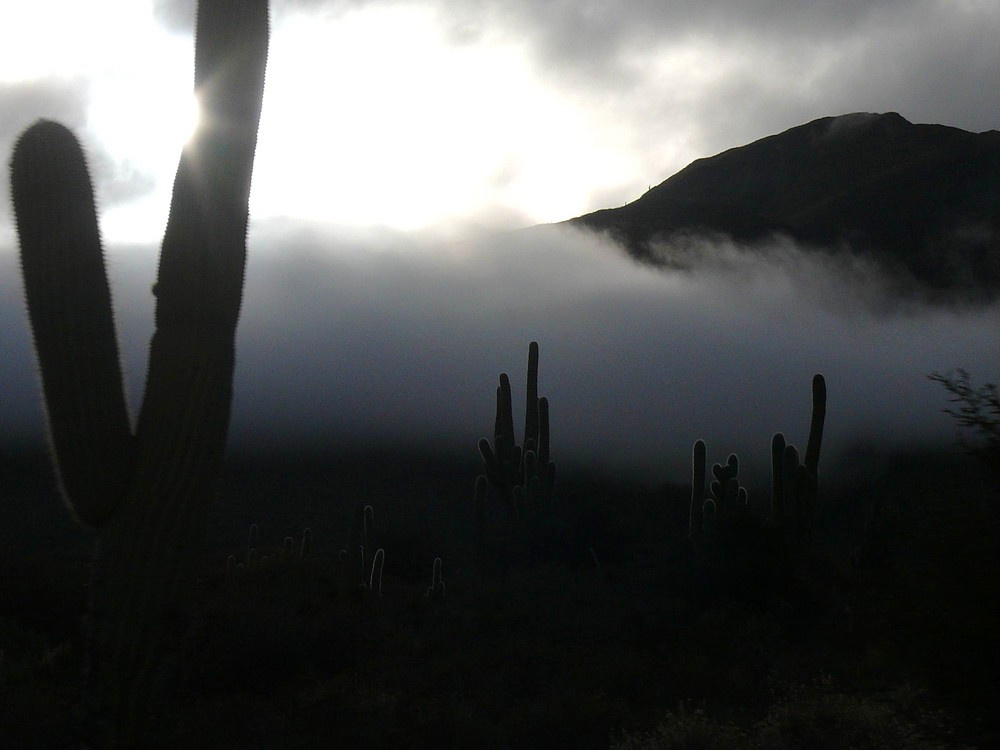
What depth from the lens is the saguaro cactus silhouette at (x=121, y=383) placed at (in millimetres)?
7590

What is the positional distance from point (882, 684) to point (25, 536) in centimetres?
3683

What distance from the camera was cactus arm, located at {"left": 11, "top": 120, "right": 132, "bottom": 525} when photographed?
7.69 meters

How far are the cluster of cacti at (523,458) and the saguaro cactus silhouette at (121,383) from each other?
76.2 ft

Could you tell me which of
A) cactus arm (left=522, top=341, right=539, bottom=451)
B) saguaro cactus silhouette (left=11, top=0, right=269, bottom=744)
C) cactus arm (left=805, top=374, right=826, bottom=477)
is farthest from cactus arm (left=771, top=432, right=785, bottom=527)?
saguaro cactus silhouette (left=11, top=0, right=269, bottom=744)

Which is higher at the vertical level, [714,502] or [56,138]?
[56,138]

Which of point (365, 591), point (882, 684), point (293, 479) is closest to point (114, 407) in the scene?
point (882, 684)

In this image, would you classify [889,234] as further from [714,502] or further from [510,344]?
[714,502]

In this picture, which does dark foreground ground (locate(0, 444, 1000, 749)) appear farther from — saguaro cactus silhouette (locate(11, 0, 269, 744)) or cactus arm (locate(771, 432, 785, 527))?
cactus arm (locate(771, 432, 785, 527))

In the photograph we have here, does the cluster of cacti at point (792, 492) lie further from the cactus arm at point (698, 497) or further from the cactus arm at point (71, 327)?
the cactus arm at point (71, 327)

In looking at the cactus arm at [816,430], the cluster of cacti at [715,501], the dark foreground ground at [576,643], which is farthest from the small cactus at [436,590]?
the cactus arm at [816,430]

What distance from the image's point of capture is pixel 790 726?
36.3 feet

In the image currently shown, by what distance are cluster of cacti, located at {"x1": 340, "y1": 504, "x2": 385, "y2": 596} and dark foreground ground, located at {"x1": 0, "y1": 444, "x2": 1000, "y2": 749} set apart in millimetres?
601

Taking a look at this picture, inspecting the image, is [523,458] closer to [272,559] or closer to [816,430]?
[816,430]

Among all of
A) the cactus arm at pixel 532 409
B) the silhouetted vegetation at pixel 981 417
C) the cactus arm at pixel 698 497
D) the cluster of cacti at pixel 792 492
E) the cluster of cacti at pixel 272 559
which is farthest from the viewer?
the cactus arm at pixel 532 409
